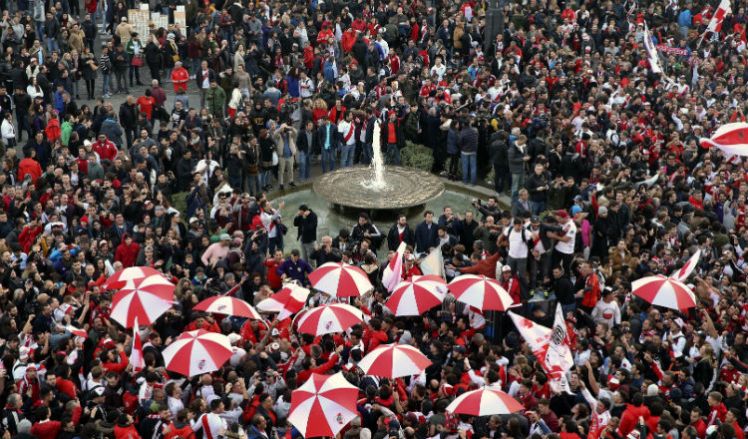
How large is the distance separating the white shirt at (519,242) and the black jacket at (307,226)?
4035 millimetres

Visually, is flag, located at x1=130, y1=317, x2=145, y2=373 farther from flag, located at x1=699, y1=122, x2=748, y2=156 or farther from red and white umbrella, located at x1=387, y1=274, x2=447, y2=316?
flag, located at x1=699, y1=122, x2=748, y2=156

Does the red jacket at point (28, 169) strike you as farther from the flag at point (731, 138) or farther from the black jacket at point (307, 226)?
the flag at point (731, 138)

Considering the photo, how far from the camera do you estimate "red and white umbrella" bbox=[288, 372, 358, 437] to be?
14078mm

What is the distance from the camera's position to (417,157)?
88.9 feet

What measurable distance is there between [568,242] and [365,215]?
3796mm

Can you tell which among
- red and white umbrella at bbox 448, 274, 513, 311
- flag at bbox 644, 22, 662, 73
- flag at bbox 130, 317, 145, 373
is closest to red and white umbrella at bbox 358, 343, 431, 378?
red and white umbrella at bbox 448, 274, 513, 311

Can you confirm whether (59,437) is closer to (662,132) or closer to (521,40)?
(662,132)

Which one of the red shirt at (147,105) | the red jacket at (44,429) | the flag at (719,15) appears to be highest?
the flag at (719,15)

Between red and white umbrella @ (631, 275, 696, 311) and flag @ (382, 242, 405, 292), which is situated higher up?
red and white umbrella @ (631, 275, 696, 311)

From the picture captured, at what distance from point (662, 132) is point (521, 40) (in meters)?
7.28

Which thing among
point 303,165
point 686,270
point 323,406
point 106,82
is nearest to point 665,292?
point 686,270

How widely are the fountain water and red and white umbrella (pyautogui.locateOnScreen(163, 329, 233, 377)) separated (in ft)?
31.2

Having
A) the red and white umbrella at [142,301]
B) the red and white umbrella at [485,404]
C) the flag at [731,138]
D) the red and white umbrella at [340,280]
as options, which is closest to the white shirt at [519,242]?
the red and white umbrella at [340,280]

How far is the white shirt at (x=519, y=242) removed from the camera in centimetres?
1970
